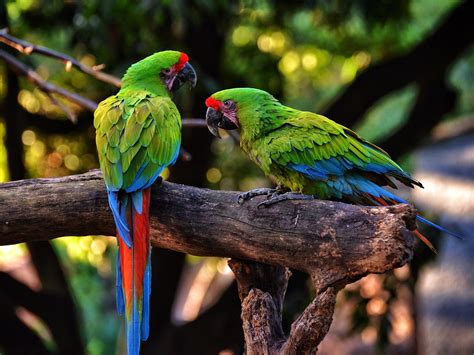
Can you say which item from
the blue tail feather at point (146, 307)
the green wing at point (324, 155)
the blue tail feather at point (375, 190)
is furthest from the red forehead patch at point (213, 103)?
the blue tail feather at point (146, 307)

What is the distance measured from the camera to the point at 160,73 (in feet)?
8.01

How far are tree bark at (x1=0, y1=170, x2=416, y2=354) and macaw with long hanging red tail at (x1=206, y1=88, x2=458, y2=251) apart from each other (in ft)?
0.37

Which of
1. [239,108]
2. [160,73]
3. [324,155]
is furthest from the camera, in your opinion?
[160,73]

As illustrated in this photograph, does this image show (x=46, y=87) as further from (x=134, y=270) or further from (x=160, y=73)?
A: (x=134, y=270)

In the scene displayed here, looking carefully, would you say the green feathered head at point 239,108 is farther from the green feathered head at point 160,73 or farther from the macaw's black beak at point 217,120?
the green feathered head at point 160,73

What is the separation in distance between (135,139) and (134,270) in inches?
16.0

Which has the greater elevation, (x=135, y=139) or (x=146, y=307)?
(x=135, y=139)

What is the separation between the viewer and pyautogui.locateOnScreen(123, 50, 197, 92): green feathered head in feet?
7.88

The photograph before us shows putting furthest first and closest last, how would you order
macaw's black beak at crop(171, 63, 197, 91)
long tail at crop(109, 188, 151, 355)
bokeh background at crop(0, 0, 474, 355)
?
bokeh background at crop(0, 0, 474, 355) < macaw's black beak at crop(171, 63, 197, 91) < long tail at crop(109, 188, 151, 355)

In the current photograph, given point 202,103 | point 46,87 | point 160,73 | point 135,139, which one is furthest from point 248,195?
point 202,103

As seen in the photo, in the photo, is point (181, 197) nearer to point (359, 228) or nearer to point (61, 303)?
point (359, 228)

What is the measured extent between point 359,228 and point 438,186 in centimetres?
495

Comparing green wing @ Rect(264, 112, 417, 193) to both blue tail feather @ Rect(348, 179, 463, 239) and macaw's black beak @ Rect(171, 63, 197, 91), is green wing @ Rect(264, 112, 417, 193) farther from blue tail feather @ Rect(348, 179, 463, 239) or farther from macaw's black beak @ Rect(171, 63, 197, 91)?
macaw's black beak @ Rect(171, 63, 197, 91)

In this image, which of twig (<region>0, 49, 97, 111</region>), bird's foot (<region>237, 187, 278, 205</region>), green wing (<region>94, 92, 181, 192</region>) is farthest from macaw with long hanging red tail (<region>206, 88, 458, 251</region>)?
twig (<region>0, 49, 97, 111</region>)
